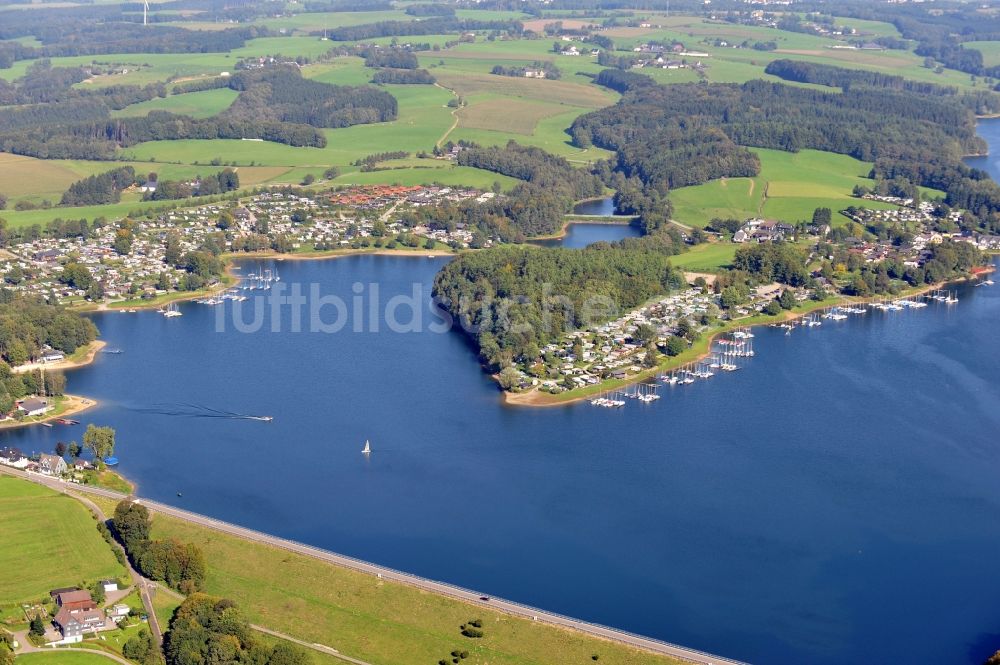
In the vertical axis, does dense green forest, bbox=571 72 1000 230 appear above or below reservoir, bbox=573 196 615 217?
above

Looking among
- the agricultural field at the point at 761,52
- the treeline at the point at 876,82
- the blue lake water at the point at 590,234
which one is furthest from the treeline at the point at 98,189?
the treeline at the point at 876,82

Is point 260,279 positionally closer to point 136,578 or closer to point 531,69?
point 136,578

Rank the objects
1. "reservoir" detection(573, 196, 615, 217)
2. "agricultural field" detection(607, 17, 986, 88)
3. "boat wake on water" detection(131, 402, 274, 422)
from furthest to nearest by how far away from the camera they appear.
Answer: "agricultural field" detection(607, 17, 986, 88) < "reservoir" detection(573, 196, 615, 217) < "boat wake on water" detection(131, 402, 274, 422)

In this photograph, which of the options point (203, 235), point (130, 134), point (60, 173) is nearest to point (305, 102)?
point (130, 134)

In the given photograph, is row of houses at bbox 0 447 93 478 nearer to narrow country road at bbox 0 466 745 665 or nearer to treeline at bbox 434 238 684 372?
narrow country road at bbox 0 466 745 665

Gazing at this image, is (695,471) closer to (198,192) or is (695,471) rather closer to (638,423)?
(638,423)

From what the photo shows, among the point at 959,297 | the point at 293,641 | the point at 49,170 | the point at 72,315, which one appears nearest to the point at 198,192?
the point at 49,170

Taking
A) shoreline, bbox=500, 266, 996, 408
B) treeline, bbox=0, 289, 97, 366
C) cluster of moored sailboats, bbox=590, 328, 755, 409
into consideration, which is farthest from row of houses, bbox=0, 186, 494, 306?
cluster of moored sailboats, bbox=590, 328, 755, 409

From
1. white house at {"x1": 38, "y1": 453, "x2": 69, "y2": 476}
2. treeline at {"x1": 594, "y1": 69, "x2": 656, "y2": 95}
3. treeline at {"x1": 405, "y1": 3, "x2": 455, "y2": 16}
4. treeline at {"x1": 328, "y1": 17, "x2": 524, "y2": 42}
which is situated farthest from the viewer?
treeline at {"x1": 405, "y1": 3, "x2": 455, "y2": 16}
